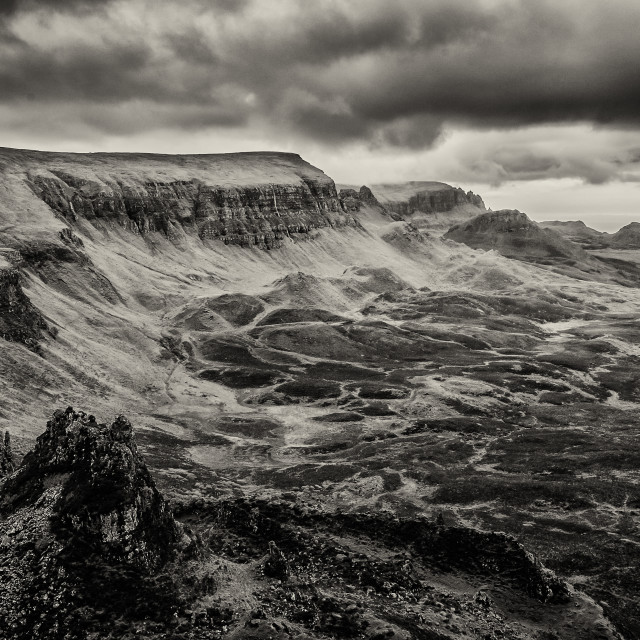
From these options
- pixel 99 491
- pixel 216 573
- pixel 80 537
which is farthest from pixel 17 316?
pixel 216 573

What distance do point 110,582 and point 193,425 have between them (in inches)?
3948

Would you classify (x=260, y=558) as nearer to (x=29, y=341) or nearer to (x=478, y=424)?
(x=478, y=424)

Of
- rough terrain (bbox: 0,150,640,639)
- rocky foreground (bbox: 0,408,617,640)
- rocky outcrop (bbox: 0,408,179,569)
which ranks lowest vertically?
rough terrain (bbox: 0,150,640,639)

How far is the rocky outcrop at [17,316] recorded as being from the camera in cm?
16438

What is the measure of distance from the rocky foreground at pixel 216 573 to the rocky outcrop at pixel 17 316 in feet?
359

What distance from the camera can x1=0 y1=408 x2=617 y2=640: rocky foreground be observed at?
167 feet

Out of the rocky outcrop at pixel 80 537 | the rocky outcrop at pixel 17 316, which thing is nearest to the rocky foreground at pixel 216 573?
the rocky outcrop at pixel 80 537

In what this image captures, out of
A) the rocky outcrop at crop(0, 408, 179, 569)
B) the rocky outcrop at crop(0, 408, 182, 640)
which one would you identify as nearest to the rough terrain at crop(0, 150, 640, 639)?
the rocky outcrop at crop(0, 408, 182, 640)

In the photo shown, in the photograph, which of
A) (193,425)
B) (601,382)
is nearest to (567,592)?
(193,425)

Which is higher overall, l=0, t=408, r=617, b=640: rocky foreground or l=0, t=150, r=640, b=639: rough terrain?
l=0, t=408, r=617, b=640: rocky foreground

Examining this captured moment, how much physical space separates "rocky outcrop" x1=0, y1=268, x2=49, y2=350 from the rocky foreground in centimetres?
10936

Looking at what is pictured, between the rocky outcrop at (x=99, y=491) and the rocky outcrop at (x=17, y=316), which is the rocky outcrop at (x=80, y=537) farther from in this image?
the rocky outcrop at (x=17, y=316)

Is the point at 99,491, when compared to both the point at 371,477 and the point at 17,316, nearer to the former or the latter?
the point at 371,477

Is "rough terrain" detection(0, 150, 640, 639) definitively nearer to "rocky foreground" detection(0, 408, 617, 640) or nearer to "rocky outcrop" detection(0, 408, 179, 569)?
"rocky foreground" detection(0, 408, 617, 640)
